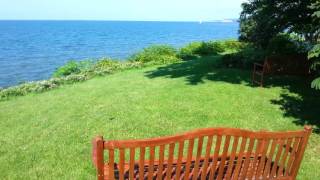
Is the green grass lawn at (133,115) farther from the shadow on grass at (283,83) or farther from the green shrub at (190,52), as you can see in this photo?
the green shrub at (190,52)

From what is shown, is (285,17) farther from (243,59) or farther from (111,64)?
(111,64)

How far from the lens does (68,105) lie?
12102 mm

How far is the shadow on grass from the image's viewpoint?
10.2 metres

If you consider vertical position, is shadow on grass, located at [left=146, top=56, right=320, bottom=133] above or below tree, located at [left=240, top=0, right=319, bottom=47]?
below

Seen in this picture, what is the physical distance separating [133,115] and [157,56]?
47.6 feet

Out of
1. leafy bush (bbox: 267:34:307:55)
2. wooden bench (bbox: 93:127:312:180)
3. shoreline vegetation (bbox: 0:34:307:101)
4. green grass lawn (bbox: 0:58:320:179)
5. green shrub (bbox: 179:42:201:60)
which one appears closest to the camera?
wooden bench (bbox: 93:127:312:180)

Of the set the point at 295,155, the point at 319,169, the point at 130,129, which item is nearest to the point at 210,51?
the point at 130,129

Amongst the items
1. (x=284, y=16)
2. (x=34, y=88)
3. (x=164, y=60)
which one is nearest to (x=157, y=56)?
(x=164, y=60)

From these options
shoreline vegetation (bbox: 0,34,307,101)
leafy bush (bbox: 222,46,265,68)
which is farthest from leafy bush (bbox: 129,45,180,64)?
leafy bush (bbox: 222,46,265,68)

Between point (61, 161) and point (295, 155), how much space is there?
170 inches

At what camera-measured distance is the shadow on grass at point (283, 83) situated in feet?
33.4

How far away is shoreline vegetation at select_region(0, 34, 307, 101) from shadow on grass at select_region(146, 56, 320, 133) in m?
1.01

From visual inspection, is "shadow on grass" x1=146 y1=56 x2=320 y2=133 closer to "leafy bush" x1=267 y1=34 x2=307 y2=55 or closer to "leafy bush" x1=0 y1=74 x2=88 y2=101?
"leafy bush" x1=267 y1=34 x2=307 y2=55

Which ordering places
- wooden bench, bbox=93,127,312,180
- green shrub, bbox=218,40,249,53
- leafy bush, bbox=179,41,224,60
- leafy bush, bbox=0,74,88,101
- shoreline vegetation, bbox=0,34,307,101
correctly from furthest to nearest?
green shrub, bbox=218,40,249,53, leafy bush, bbox=179,41,224,60, shoreline vegetation, bbox=0,34,307,101, leafy bush, bbox=0,74,88,101, wooden bench, bbox=93,127,312,180
